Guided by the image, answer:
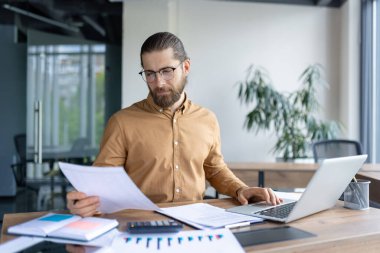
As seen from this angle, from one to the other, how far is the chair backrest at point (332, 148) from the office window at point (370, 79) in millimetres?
1329

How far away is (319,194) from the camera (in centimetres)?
127

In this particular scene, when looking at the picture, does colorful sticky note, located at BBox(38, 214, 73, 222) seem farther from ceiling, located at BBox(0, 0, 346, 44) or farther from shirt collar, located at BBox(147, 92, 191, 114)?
ceiling, located at BBox(0, 0, 346, 44)

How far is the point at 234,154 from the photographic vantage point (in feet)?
17.1

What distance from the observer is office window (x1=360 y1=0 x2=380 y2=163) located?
4773 millimetres

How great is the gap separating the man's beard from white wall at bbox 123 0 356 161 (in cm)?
346

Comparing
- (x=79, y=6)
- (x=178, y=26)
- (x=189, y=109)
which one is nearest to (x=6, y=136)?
(x=79, y=6)

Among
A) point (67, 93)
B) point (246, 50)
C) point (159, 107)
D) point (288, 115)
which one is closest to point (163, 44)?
point (159, 107)

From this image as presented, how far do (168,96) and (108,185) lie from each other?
55 cm

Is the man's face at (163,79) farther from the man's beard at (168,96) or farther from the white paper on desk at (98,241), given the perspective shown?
the white paper on desk at (98,241)

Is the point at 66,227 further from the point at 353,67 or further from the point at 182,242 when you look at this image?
the point at 353,67

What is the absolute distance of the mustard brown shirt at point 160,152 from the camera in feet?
5.36

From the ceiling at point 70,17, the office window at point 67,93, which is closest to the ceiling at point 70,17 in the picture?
the ceiling at point 70,17

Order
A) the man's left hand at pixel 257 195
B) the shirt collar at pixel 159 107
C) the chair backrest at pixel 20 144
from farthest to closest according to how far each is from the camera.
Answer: the chair backrest at pixel 20 144 → the shirt collar at pixel 159 107 → the man's left hand at pixel 257 195

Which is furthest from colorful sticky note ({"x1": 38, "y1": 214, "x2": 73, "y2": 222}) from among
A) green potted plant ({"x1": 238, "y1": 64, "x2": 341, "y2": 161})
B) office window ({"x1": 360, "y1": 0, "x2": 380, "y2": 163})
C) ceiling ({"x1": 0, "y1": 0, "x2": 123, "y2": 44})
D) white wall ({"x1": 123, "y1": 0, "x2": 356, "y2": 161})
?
office window ({"x1": 360, "y1": 0, "x2": 380, "y2": 163})
